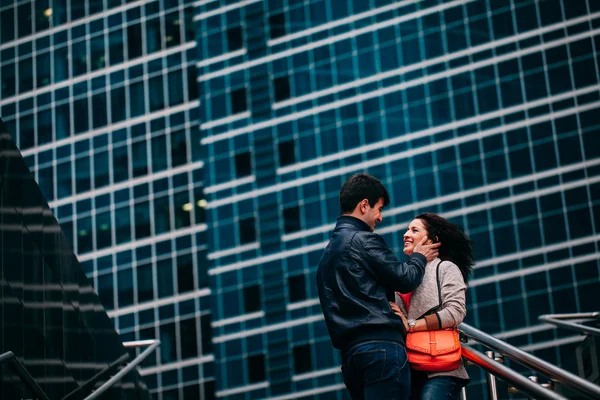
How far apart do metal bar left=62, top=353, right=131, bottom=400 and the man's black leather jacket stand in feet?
9.93

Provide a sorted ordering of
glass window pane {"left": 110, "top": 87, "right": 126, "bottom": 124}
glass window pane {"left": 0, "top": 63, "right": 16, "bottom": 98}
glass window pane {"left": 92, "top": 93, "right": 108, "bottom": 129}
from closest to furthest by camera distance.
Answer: glass window pane {"left": 110, "top": 87, "right": 126, "bottom": 124} < glass window pane {"left": 92, "top": 93, "right": 108, "bottom": 129} < glass window pane {"left": 0, "top": 63, "right": 16, "bottom": 98}

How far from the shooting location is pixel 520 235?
2579 inches

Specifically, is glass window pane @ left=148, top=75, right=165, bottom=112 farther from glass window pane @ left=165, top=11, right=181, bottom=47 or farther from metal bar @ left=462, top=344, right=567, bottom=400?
metal bar @ left=462, top=344, right=567, bottom=400

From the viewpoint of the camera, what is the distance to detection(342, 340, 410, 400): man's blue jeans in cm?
564

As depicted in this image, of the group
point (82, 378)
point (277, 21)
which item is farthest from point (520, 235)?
point (82, 378)

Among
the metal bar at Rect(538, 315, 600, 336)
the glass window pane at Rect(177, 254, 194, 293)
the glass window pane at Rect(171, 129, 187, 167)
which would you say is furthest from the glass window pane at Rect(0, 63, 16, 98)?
the metal bar at Rect(538, 315, 600, 336)

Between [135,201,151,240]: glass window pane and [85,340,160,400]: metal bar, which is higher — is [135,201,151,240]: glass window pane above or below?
above

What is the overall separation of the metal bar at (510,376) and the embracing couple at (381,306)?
146 mm

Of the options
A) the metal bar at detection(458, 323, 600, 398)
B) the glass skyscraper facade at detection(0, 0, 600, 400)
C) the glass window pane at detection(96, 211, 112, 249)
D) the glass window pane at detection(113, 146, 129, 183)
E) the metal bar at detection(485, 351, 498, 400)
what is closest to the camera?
the metal bar at detection(458, 323, 600, 398)

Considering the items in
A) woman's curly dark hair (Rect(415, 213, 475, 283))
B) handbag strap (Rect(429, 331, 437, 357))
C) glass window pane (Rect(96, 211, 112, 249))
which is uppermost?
glass window pane (Rect(96, 211, 112, 249))

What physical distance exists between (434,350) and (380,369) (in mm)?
351

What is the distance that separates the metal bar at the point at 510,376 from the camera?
5.26 metres

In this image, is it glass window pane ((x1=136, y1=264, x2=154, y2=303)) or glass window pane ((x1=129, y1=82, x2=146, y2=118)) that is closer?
glass window pane ((x1=136, y1=264, x2=154, y2=303))

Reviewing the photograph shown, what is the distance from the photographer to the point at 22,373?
6.87 m
